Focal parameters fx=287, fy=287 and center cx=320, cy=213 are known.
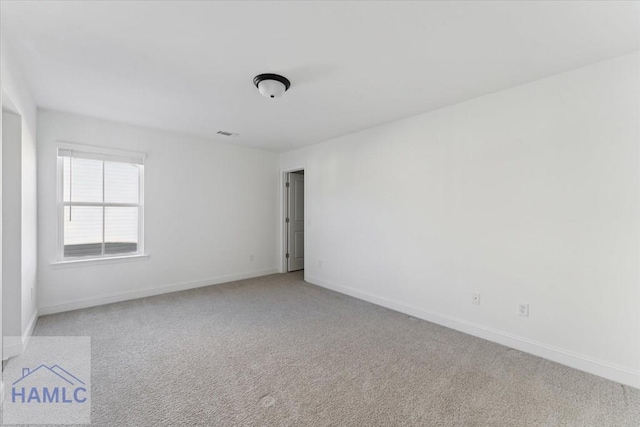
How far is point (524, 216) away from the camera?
8.77 ft

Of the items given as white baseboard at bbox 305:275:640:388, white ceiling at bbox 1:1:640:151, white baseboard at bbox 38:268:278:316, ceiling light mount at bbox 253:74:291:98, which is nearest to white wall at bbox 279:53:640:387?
white baseboard at bbox 305:275:640:388

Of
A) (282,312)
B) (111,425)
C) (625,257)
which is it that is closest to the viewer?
(111,425)

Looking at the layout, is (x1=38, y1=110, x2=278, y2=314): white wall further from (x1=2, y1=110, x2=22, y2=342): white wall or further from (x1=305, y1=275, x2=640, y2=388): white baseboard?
(x1=305, y1=275, x2=640, y2=388): white baseboard

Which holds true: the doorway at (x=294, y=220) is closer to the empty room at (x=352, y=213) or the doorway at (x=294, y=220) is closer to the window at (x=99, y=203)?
the empty room at (x=352, y=213)

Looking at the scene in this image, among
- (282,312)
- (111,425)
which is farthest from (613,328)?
(111,425)

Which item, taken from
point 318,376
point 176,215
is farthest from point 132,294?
point 318,376

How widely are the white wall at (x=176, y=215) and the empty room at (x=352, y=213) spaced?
38 millimetres

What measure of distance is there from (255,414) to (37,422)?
1282 millimetres

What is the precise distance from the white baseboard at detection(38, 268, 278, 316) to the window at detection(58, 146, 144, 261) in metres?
0.55

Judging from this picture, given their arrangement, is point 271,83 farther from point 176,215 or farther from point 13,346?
point 13,346

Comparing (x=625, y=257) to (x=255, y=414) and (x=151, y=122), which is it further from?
(x=151, y=122)

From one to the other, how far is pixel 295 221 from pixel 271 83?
3.67m

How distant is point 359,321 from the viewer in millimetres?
3344

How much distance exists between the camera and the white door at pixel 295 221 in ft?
19.2
